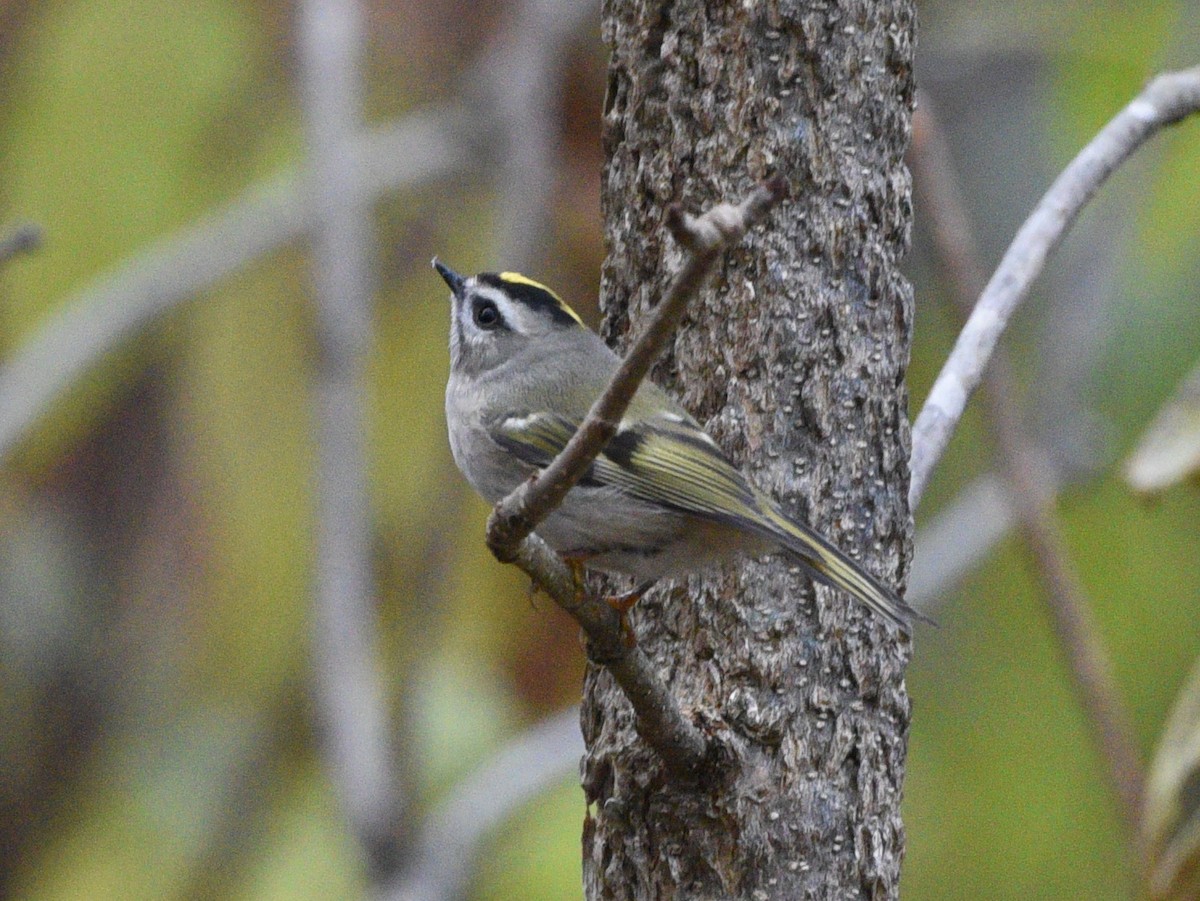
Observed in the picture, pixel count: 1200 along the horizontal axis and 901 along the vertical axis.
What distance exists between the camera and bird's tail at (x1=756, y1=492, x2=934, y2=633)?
8.43 ft

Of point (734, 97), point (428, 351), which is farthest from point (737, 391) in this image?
point (428, 351)

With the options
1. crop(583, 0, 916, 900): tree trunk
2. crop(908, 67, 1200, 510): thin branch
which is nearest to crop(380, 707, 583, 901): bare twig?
crop(583, 0, 916, 900): tree trunk

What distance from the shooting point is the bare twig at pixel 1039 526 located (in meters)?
3.88

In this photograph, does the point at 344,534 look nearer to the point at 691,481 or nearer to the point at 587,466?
the point at 691,481

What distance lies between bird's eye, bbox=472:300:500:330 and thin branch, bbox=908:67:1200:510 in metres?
1.20

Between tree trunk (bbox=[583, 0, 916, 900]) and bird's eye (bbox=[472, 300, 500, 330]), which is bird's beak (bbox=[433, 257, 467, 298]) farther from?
tree trunk (bbox=[583, 0, 916, 900])

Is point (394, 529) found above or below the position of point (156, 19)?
below

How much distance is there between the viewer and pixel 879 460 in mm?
2770

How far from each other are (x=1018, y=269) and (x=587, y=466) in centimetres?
141

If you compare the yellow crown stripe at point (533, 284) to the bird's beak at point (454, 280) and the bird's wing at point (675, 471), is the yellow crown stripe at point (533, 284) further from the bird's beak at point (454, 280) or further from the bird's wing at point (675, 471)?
the bird's wing at point (675, 471)

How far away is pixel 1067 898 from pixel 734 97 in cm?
435

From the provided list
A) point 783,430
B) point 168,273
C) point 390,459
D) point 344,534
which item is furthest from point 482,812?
point 783,430

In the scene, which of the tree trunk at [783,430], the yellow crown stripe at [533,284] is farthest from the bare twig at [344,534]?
the tree trunk at [783,430]

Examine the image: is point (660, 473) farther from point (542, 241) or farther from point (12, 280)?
point (12, 280)
